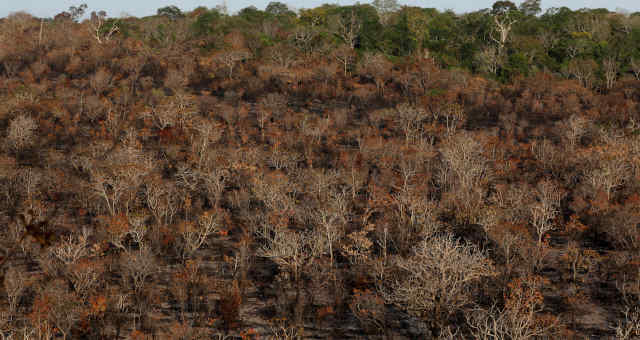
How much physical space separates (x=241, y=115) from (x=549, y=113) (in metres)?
56.2

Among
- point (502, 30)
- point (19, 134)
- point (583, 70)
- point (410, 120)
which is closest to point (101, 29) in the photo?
point (19, 134)

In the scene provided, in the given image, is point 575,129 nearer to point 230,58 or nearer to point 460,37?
point 460,37

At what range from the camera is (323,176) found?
167 ft

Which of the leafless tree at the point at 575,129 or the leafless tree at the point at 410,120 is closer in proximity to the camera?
the leafless tree at the point at 575,129

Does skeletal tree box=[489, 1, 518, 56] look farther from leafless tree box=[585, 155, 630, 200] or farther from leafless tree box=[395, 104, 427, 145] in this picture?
leafless tree box=[585, 155, 630, 200]

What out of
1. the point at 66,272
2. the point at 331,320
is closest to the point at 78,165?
the point at 66,272

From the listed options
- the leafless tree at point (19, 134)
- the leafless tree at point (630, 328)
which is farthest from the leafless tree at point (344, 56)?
the leafless tree at point (630, 328)

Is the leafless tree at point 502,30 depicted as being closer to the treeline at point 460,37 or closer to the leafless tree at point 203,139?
the treeline at point 460,37

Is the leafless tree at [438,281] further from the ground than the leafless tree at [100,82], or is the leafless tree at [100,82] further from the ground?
the leafless tree at [100,82]

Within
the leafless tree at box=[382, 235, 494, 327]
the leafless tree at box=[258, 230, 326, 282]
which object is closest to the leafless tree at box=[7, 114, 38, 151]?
the leafless tree at box=[258, 230, 326, 282]

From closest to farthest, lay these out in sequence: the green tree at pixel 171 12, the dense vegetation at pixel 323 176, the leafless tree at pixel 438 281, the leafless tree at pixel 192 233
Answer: the leafless tree at pixel 438 281 < the dense vegetation at pixel 323 176 < the leafless tree at pixel 192 233 < the green tree at pixel 171 12

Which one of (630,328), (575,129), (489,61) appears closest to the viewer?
(630,328)

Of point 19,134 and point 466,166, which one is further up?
point 19,134

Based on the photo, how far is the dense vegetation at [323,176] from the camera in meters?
32.3
